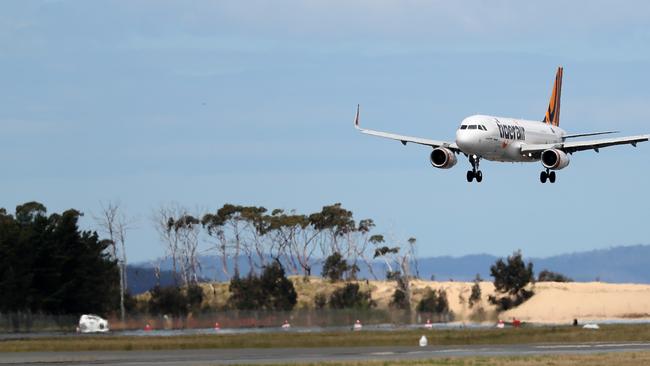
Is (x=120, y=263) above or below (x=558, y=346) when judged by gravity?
above

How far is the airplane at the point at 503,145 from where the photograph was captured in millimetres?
81000

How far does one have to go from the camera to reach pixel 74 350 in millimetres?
76000

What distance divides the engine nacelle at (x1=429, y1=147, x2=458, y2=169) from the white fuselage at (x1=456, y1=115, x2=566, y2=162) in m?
1.77

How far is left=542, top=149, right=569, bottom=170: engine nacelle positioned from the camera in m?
84.4

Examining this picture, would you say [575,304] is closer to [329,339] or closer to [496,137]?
[329,339]

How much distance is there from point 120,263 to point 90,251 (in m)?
19.1

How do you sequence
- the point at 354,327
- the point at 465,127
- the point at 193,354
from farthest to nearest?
1. the point at 354,327
2. the point at 465,127
3. the point at 193,354

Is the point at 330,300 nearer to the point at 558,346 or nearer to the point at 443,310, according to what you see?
the point at 443,310

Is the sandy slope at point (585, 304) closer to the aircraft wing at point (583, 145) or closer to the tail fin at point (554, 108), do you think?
the tail fin at point (554, 108)

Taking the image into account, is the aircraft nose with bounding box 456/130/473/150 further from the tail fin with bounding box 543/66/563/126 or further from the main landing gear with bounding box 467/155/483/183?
the tail fin with bounding box 543/66/563/126

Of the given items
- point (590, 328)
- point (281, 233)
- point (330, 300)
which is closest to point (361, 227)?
point (281, 233)

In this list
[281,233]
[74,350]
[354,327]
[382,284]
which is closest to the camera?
[74,350]

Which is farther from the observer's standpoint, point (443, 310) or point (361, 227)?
point (361, 227)

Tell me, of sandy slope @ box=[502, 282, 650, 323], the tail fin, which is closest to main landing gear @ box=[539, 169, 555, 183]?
the tail fin
